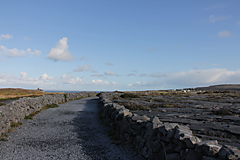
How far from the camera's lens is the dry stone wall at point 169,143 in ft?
11.3

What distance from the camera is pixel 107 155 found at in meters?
6.68

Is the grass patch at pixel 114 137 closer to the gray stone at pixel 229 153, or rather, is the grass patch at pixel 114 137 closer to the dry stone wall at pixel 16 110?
the dry stone wall at pixel 16 110

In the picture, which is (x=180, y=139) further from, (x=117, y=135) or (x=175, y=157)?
(x=117, y=135)

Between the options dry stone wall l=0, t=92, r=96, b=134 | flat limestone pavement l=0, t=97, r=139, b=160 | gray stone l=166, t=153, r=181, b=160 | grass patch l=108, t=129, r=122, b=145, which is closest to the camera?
gray stone l=166, t=153, r=181, b=160

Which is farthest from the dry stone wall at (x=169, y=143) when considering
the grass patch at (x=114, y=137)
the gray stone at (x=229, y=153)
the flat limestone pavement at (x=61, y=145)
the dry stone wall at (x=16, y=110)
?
the dry stone wall at (x=16, y=110)

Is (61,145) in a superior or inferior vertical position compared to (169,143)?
inferior

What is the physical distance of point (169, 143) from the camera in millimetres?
4809

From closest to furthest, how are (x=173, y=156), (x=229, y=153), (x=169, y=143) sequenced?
(x=229, y=153)
(x=173, y=156)
(x=169, y=143)

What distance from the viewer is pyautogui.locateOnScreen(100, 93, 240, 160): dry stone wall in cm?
344

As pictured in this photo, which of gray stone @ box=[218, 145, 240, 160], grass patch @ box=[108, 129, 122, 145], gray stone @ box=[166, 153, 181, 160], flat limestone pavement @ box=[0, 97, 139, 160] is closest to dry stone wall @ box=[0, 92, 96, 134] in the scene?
flat limestone pavement @ box=[0, 97, 139, 160]

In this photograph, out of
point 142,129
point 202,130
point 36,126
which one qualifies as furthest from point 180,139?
point 36,126

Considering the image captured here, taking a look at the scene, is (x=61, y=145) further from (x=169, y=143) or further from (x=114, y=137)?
(x=169, y=143)

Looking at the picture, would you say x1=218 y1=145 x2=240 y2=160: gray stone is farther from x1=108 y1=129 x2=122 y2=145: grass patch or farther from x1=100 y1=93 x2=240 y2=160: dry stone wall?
x1=108 y1=129 x2=122 y2=145: grass patch

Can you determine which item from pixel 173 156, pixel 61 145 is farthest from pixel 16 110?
pixel 173 156
